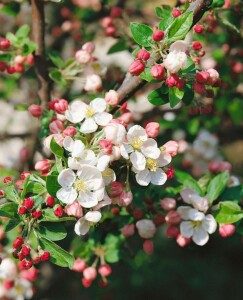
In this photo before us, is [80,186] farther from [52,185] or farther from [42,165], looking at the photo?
[42,165]

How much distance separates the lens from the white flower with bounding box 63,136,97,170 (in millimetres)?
1294

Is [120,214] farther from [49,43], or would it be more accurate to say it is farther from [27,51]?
[49,43]

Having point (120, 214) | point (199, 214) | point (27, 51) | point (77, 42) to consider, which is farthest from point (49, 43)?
point (199, 214)

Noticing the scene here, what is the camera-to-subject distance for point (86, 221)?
4.49ft

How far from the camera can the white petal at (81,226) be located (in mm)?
1344

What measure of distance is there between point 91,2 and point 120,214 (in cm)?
158

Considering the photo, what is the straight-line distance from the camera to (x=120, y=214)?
5.70 ft

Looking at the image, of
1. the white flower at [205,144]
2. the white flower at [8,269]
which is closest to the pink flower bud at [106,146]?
the white flower at [8,269]

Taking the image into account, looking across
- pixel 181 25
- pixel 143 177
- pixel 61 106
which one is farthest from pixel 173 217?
pixel 181 25

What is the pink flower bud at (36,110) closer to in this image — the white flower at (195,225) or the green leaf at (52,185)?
the green leaf at (52,185)

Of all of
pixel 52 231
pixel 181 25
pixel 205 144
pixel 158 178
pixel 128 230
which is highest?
pixel 181 25

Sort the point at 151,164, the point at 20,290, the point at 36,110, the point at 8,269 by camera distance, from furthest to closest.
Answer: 1. the point at 20,290
2. the point at 8,269
3. the point at 36,110
4. the point at 151,164

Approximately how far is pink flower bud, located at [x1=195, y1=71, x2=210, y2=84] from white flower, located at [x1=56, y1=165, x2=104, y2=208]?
1.25 ft

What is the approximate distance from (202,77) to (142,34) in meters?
0.21
